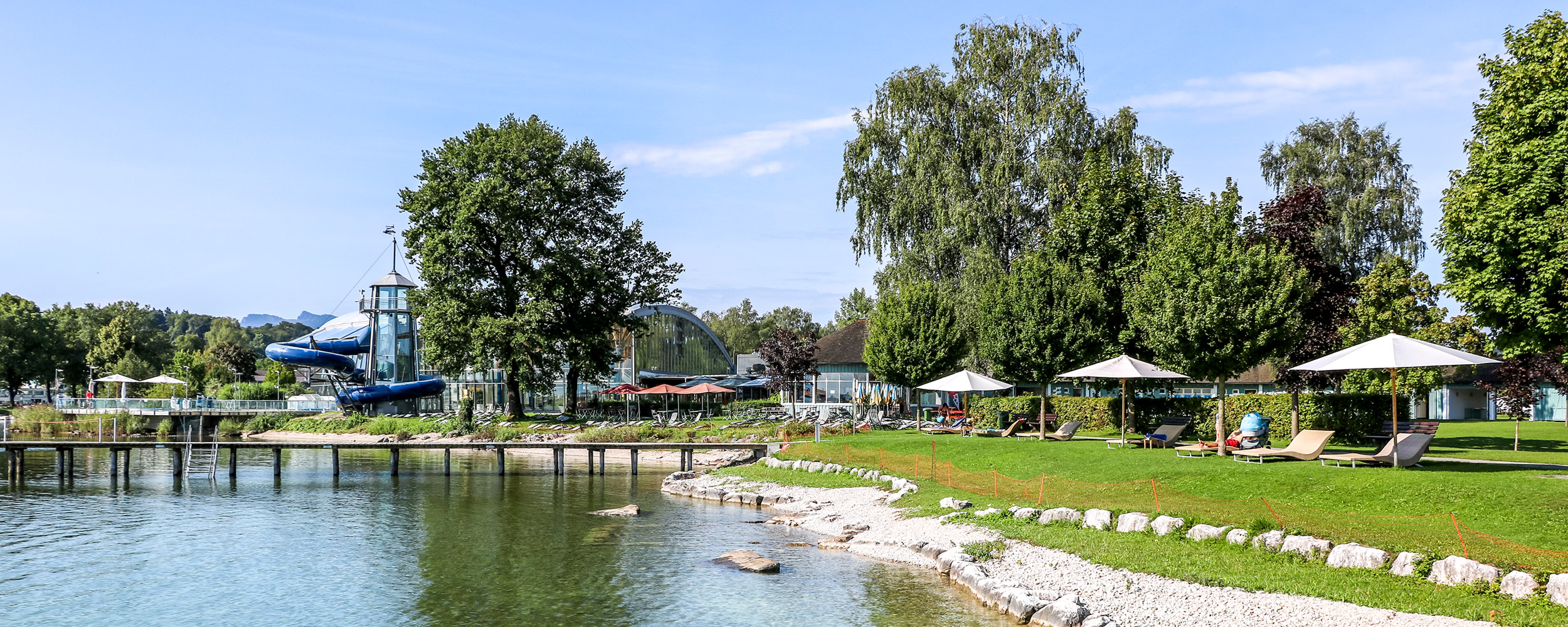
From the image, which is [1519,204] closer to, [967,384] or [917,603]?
[917,603]

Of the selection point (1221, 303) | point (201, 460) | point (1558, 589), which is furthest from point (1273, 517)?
point (201, 460)

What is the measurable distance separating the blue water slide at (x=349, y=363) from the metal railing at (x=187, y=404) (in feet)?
7.97

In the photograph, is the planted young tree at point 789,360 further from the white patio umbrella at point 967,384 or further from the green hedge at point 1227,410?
the white patio umbrella at point 967,384

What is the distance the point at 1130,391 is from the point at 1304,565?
19.3m

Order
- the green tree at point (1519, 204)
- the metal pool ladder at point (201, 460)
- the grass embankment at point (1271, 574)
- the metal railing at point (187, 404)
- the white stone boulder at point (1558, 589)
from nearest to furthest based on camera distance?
the white stone boulder at point (1558, 589), the grass embankment at point (1271, 574), the green tree at point (1519, 204), the metal pool ladder at point (201, 460), the metal railing at point (187, 404)

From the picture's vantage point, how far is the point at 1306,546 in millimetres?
12586

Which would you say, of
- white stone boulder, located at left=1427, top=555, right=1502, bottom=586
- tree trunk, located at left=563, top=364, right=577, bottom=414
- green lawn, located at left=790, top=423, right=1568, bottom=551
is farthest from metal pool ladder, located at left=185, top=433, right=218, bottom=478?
white stone boulder, located at left=1427, top=555, right=1502, bottom=586

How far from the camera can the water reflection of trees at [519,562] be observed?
14062 mm

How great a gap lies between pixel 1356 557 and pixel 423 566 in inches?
584

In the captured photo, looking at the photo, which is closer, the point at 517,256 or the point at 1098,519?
the point at 1098,519

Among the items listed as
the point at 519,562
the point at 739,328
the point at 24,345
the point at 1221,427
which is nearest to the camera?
the point at 519,562

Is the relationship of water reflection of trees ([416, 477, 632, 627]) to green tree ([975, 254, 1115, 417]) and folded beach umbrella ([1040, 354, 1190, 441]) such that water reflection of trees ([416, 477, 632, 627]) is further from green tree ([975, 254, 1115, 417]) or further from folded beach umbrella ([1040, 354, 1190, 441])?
green tree ([975, 254, 1115, 417])

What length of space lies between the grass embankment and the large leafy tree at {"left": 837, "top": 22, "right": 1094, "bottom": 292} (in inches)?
839

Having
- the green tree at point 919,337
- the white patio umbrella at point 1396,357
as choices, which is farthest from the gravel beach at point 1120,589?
the green tree at point 919,337
